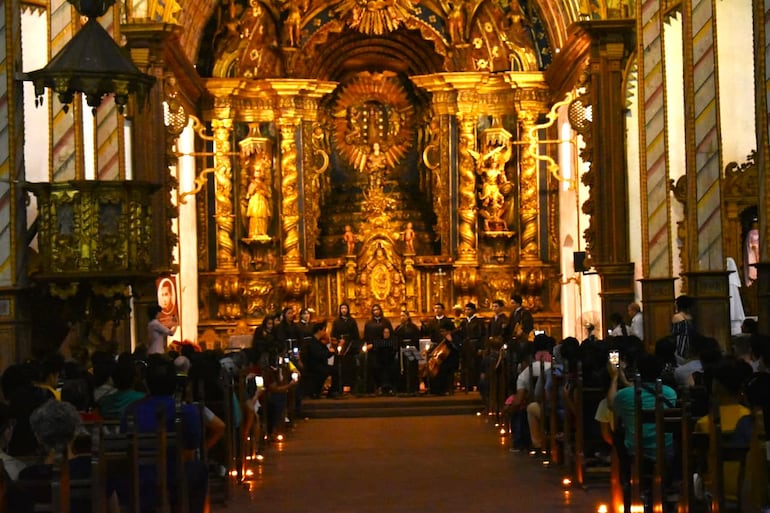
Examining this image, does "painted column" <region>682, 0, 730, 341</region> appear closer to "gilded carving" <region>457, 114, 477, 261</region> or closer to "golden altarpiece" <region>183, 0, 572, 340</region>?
"golden altarpiece" <region>183, 0, 572, 340</region>

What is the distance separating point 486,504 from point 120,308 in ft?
18.7

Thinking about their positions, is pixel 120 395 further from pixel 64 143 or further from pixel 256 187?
pixel 256 187

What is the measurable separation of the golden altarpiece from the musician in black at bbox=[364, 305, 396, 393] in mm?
5026

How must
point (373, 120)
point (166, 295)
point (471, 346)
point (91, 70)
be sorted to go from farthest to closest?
point (373, 120)
point (471, 346)
point (166, 295)
point (91, 70)

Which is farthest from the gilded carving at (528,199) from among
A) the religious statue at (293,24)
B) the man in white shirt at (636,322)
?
the man in white shirt at (636,322)

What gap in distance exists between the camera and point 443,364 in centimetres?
2717

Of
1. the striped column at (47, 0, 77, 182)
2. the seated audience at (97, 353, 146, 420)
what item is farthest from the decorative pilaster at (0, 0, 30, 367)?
the seated audience at (97, 353, 146, 420)

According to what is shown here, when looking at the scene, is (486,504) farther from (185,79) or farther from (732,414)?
(185,79)

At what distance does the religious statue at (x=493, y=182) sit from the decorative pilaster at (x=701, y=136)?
460 inches

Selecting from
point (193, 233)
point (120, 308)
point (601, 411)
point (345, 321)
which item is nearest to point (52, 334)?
point (120, 308)

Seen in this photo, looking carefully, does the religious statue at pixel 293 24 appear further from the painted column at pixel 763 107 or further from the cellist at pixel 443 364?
the painted column at pixel 763 107

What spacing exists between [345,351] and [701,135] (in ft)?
28.0

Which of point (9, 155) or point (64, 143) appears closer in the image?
point (9, 155)

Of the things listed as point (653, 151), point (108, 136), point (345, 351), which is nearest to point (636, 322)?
point (653, 151)
